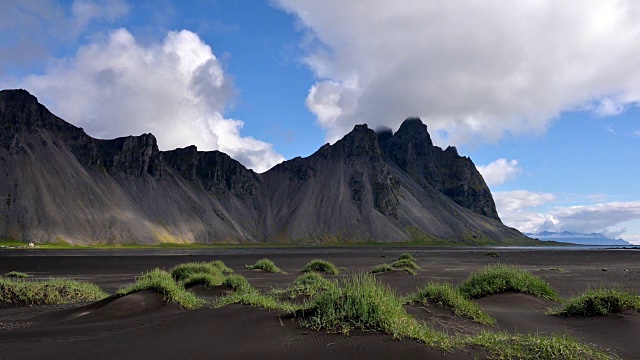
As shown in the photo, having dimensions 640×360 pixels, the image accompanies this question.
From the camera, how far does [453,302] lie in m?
14.5

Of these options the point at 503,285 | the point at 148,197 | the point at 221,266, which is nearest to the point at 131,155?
the point at 148,197

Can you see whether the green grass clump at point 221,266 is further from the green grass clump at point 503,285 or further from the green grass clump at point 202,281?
the green grass clump at point 503,285

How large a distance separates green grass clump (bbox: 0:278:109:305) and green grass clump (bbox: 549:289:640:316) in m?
21.2

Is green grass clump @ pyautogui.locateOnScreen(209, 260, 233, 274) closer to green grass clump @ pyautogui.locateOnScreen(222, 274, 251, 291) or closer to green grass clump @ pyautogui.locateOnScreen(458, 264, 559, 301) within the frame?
green grass clump @ pyautogui.locateOnScreen(222, 274, 251, 291)

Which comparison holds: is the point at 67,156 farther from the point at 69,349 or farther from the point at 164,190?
the point at 69,349

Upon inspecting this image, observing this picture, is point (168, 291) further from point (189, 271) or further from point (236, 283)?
point (189, 271)

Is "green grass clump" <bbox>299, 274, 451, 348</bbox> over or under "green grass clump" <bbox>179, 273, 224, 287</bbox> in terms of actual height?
over

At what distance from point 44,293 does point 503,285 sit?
830 inches


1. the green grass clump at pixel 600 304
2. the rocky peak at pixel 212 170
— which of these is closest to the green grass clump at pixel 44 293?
the green grass clump at pixel 600 304

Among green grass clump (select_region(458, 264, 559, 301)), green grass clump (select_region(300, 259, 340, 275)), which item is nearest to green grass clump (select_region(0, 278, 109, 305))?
green grass clump (select_region(458, 264, 559, 301))

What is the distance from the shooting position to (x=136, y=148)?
160625 mm

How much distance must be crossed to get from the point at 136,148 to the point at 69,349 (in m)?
165

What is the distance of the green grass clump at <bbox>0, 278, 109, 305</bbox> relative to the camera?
19.4m

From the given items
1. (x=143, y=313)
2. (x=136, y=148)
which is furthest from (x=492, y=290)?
(x=136, y=148)
